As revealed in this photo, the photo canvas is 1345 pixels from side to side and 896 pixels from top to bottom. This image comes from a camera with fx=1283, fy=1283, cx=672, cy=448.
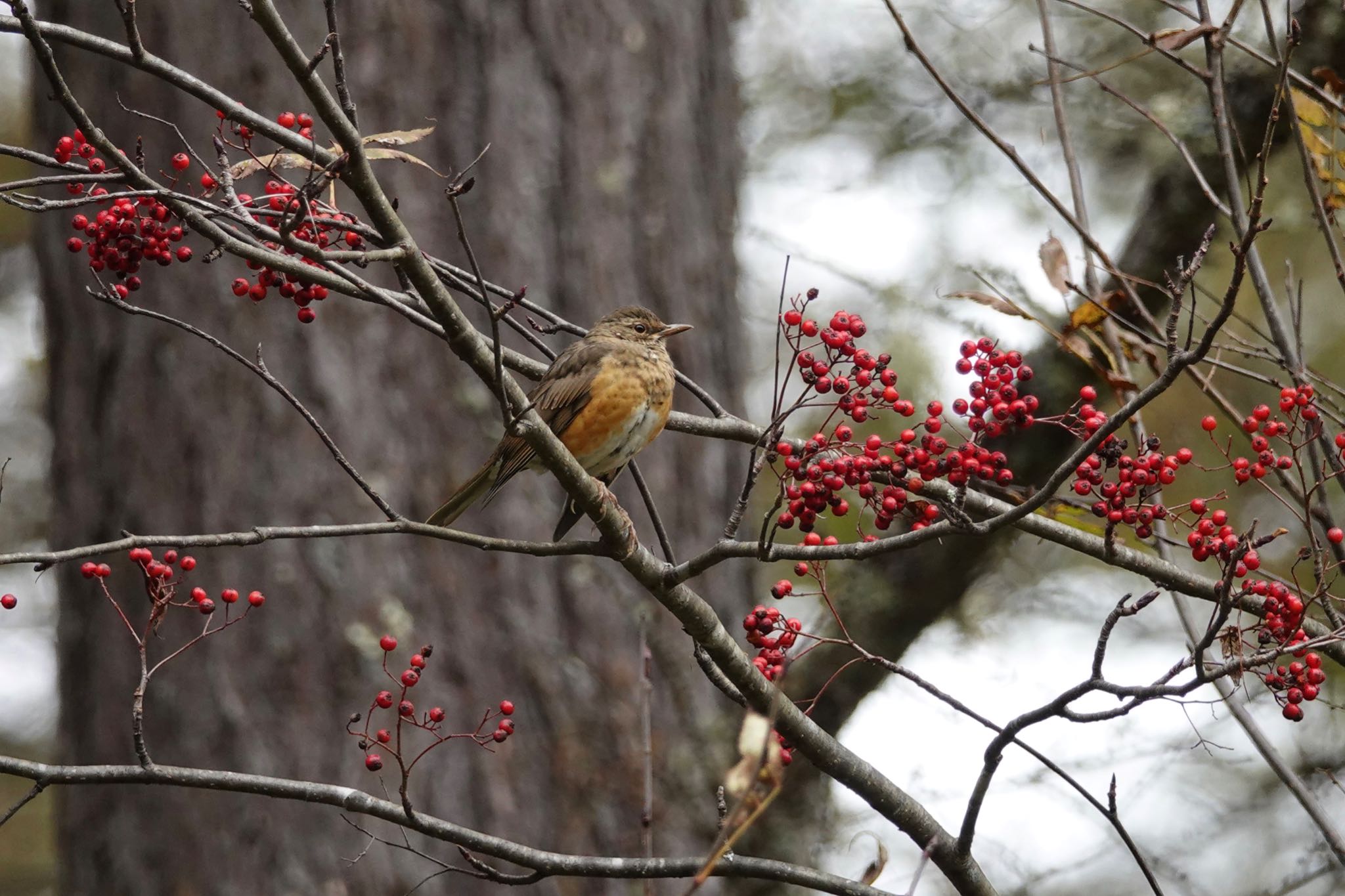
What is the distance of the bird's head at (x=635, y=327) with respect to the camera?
14.0 ft

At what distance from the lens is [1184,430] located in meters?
6.41

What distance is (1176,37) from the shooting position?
2648 millimetres

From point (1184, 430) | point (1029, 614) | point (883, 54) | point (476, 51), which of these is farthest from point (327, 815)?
point (883, 54)

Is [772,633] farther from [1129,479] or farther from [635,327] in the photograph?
[635,327]

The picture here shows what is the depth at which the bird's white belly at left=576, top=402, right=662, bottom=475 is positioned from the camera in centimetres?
369

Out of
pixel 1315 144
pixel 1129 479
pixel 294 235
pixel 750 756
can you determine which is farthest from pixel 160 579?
pixel 1315 144

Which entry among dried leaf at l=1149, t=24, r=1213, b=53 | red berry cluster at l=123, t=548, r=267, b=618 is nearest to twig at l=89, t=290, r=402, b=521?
red berry cluster at l=123, t=548, r=267, b=618

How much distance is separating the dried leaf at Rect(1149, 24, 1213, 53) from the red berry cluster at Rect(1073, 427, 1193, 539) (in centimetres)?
91

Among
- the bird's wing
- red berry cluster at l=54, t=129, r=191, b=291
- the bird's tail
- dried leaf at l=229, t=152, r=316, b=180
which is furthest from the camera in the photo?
the bird's wing

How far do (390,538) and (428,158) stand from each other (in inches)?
55.6

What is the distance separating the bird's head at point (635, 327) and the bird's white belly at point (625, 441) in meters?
0.47

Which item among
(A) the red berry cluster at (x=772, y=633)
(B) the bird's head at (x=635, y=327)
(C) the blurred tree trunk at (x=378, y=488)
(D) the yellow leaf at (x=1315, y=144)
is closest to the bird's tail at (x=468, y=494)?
(C) the blurred tree trunk at (x=378, y=488)

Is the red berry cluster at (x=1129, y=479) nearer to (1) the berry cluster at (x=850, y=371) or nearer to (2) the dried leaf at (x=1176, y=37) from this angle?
(1) the berry cluster at (x=850, y=371)

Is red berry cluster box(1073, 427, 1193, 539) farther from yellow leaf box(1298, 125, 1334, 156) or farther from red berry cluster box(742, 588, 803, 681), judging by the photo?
yellow leaf box(1298, 125, 1334, 156)
